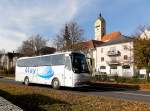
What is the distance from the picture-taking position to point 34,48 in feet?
309

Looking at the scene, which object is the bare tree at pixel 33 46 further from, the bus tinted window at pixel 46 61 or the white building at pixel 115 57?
the bus tinted window at pixel 46 61

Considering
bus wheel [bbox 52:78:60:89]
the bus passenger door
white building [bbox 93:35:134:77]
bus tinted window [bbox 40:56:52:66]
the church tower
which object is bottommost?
bus wheel [bbox 52:78:60:89]

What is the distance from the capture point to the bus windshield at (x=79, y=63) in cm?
2441

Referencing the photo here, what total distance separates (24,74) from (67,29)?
27.3 meters

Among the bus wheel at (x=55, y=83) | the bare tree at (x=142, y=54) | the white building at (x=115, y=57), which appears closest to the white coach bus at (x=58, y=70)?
the bus wheel at (x=55, y=83)

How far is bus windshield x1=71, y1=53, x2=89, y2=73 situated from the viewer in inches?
961

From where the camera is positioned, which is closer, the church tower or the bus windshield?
the bus windshield

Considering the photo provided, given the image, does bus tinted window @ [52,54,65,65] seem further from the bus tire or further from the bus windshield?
the bus tire

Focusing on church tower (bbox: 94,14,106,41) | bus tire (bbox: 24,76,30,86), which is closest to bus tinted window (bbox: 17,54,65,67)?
bus tire (bbox: 24,76,30,86)

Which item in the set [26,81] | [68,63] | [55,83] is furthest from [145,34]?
[68,63]

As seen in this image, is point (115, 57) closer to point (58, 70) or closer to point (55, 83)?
point (55, 83)

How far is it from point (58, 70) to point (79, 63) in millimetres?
2465

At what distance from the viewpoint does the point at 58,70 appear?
85.9 ft

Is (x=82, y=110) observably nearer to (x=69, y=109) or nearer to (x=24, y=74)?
(x=69, y=109)
